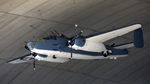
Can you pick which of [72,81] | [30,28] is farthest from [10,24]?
Answer: [72,81]

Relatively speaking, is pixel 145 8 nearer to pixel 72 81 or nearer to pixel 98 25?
pixel 98 25

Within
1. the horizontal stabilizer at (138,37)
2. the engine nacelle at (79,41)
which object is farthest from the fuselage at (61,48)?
the horizontal stabilizer at (138,37)

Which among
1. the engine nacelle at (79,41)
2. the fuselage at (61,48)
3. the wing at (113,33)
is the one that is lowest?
the fuselage at (61,48)

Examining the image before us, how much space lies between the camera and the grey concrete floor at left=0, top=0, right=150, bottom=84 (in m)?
28.5

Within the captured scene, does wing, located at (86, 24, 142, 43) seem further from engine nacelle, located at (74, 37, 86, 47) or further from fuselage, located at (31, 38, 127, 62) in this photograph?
engine nacelle, located at (74, 37, 86, 47)

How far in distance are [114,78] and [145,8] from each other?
1668cm

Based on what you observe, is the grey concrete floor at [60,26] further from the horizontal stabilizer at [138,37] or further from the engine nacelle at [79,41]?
the engine nacelle at [79,41]

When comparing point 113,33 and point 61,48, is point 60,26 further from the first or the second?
point 113,33

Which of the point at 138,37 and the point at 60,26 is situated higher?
the point at 60,26

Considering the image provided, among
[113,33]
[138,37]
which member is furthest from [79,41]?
[138,37]

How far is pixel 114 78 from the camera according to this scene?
1779 inches

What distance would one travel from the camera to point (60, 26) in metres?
31.5

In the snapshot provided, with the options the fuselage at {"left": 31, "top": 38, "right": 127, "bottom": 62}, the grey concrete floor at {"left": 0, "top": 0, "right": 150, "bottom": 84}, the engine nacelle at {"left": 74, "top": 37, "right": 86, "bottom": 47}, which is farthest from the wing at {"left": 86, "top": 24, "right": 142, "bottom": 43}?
the grey concrete floor at {"left": 0, "top": 0, "right": 150, "bottom": 84}

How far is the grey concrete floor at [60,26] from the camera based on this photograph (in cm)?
2850
